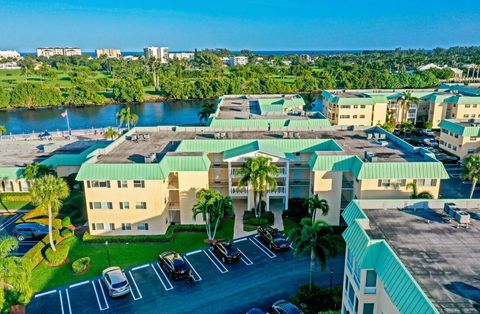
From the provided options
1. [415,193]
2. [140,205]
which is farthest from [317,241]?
[140,205]

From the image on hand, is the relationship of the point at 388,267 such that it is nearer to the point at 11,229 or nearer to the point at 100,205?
the point at 100,205

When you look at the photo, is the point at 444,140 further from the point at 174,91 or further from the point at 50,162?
the point at 174,91

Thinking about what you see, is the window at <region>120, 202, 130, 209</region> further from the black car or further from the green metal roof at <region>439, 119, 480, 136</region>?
the green metal roof at <region>439, 119, 480, 136</region>

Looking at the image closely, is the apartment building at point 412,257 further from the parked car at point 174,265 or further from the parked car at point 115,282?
the parked car at point 115,282

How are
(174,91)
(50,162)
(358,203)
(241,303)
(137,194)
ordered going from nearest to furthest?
1. (358,203)
2. (241,303)
3. (137,194)
4. (50,162)
5. (174,91)

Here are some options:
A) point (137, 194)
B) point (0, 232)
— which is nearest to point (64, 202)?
point (0, 232)

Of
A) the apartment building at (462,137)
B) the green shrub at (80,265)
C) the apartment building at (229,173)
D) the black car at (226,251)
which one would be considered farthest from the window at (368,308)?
the apartment building at (462,137)

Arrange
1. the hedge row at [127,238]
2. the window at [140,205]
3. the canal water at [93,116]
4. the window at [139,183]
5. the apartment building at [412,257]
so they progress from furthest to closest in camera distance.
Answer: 1. the canal water at [93,116]
2. the window at [140,205]
3. the window at [139,183]
4. the hedge row at [127,238]
5. the apartment building at [412,257]
